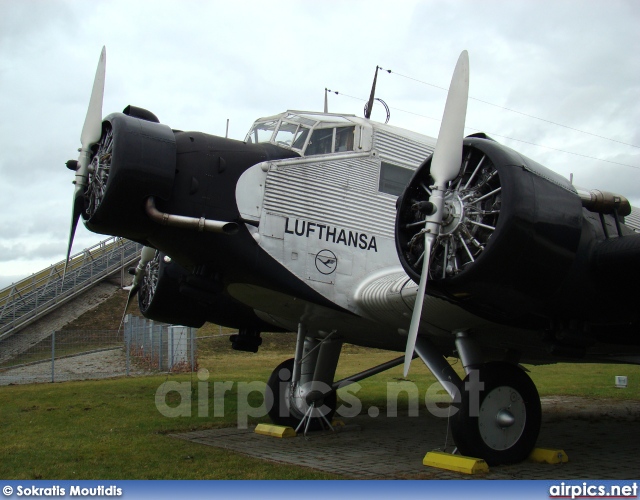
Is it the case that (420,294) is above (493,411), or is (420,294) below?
above

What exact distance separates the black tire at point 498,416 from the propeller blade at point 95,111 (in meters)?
5.09

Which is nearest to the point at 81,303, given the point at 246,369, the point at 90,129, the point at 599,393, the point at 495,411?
the point at 246,369

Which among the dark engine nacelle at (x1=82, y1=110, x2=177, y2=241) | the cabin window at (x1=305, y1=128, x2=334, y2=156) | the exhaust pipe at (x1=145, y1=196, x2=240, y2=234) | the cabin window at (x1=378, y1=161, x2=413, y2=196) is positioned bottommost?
the exhaust pipe at (x1=145, y1=196, x2=240, y2=234)

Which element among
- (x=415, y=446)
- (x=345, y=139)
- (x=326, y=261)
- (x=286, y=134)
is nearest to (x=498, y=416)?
(x=415, y=446)

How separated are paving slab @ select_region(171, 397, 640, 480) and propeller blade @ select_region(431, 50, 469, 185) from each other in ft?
10.0

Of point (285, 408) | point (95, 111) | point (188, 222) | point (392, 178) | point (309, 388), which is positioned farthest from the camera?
point (285, 408)

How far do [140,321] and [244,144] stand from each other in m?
20.6

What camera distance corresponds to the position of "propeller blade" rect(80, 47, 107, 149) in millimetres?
7598

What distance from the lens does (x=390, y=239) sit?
29.2ft

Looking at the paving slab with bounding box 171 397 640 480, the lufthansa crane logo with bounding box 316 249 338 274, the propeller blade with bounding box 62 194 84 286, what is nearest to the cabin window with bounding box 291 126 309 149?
the lufthansa crane logo with bounding box 316 249 338 274

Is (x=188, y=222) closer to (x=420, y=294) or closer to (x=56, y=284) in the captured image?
(x=420, y=294)

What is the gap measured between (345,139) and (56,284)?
1128 inches

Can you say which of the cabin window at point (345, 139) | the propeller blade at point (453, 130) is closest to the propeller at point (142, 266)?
the cabin window at point (345, 139)

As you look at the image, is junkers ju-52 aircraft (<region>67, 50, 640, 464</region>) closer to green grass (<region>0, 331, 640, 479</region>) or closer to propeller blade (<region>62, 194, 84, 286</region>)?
propeller blade (<region>62, 194, 84, 286</region>)
